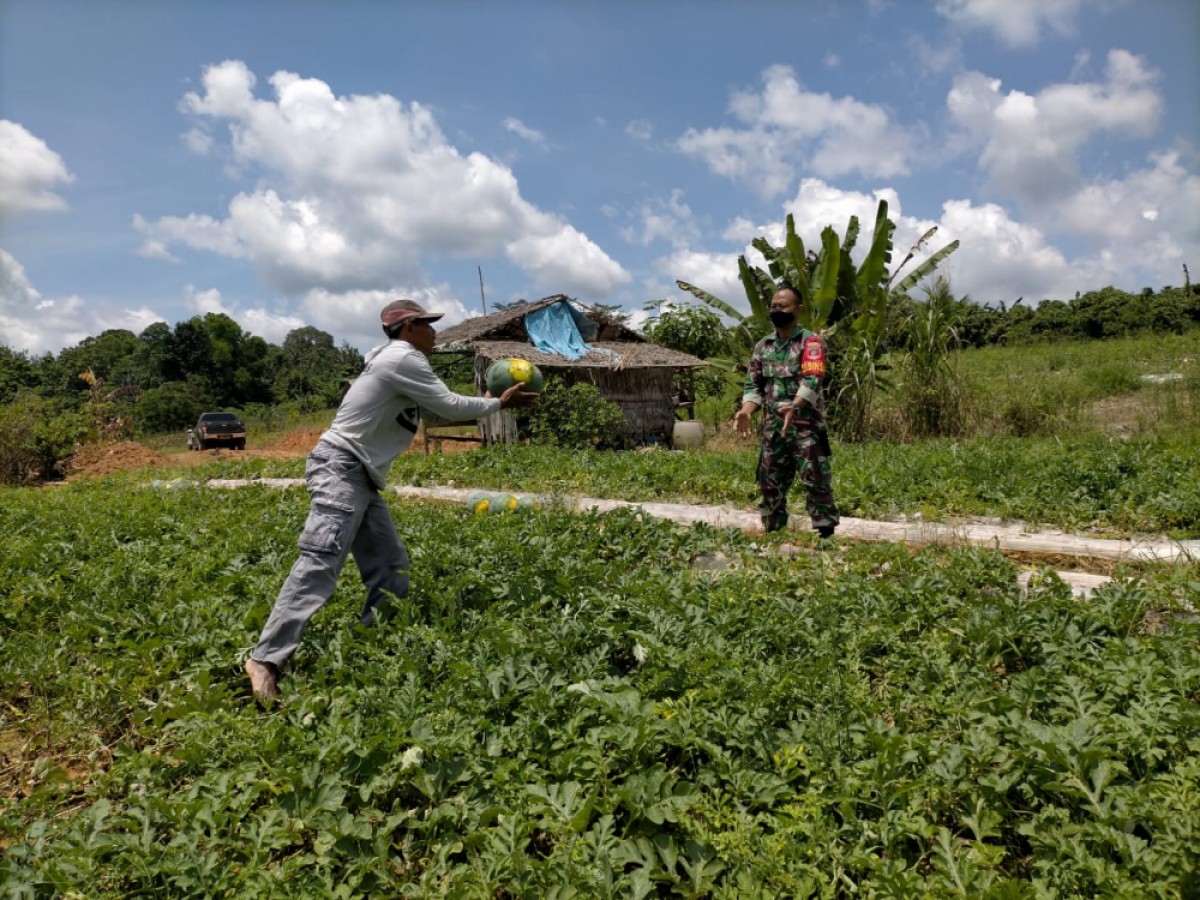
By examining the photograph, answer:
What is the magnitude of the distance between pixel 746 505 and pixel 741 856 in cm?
639

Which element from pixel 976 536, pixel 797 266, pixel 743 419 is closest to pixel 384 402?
pixel 743 419

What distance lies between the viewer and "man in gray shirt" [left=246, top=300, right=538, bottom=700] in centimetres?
379

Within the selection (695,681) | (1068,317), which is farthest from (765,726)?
(1068,317)

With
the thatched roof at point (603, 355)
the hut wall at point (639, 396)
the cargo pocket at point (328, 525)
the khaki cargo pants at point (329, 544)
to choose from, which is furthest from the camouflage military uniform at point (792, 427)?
the hut wall at point (639, 396)

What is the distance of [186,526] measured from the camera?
7730mm

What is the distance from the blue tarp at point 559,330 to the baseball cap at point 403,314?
642 inches

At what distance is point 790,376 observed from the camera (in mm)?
6074

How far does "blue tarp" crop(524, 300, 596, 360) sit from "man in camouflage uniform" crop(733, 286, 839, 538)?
14.6 m

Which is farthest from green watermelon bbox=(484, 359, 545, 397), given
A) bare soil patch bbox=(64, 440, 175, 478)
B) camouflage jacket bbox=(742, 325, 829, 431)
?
bare soil patch bbox=(64, 440, 175, 478)

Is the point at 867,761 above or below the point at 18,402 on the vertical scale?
below

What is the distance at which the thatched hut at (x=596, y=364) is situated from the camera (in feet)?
65.7

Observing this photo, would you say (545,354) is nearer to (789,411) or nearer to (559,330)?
(559,330)

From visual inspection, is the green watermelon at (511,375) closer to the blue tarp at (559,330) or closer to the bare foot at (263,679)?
the bare foot at (263,679)

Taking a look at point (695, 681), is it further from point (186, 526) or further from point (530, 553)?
point (186, 526)
